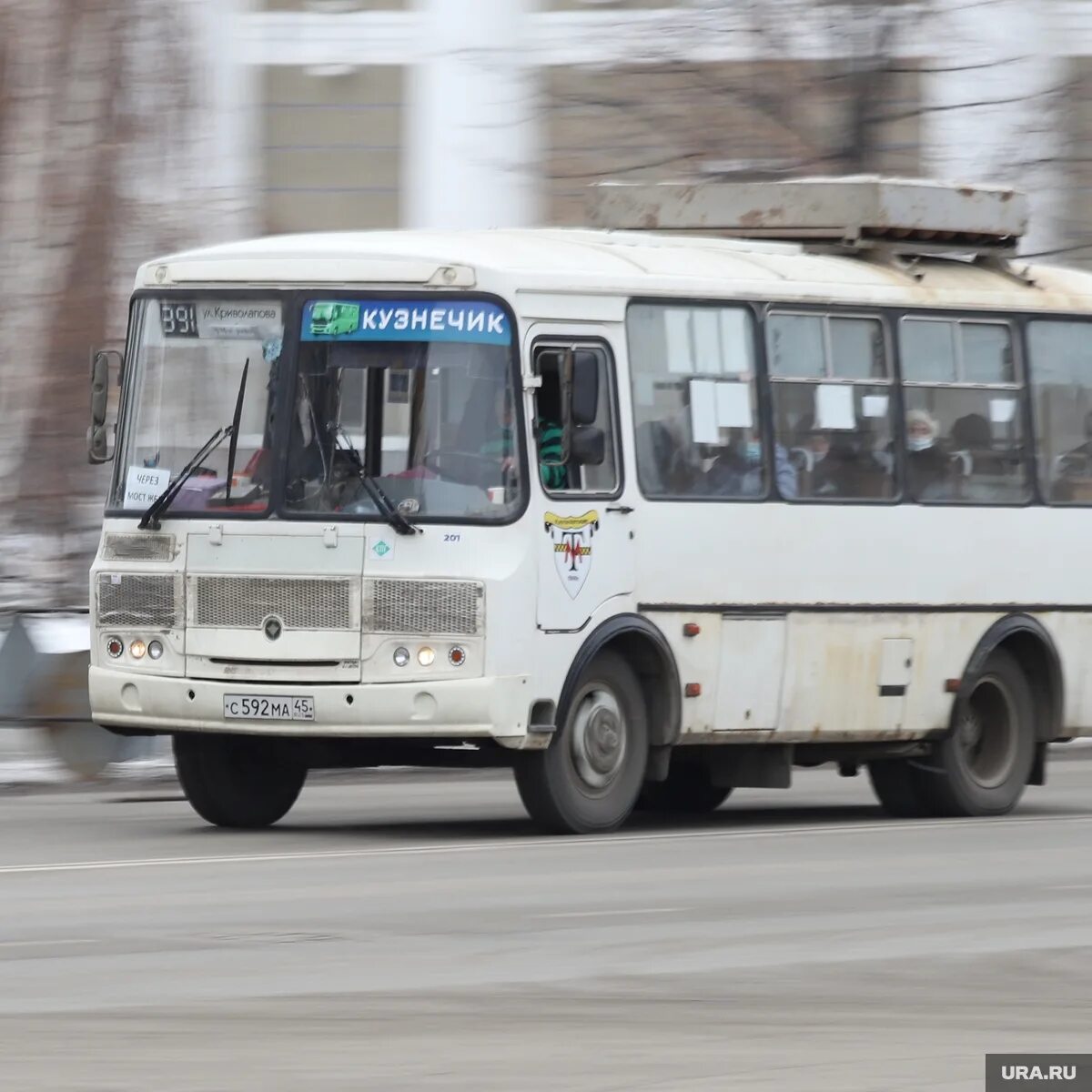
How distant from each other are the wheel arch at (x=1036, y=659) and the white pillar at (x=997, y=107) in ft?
31.1

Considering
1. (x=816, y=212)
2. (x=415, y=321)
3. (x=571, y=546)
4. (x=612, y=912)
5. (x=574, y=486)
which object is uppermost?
(x=816, y=212)

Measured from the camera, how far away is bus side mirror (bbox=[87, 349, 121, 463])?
48.3ft

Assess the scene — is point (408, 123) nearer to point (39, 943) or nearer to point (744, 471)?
point (744, 471)

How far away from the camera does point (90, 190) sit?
24203 mm

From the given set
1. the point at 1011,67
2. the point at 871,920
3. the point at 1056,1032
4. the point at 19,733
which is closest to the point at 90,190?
the point at 19,733

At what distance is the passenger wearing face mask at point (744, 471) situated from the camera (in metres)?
15.1

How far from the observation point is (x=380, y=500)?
45.2ft

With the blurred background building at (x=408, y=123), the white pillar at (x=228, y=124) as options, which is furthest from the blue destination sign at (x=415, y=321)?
the white pillar at (x=228, y=124)

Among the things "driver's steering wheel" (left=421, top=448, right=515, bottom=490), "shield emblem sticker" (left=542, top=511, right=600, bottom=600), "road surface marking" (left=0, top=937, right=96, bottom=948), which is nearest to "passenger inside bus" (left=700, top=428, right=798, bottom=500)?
"shield emblem sticker" (left=542, top=511, right=600, bottom=600)

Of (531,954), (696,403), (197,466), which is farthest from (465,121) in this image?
(531,954)

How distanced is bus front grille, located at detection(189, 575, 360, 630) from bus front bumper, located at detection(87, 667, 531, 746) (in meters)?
0.27

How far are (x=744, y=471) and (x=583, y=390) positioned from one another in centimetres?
137

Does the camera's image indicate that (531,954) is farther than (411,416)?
No

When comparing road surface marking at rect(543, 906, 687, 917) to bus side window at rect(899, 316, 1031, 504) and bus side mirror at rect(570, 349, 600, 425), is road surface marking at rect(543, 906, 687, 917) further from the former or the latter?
bus side window at rect(899, 316, 1031, 504)
